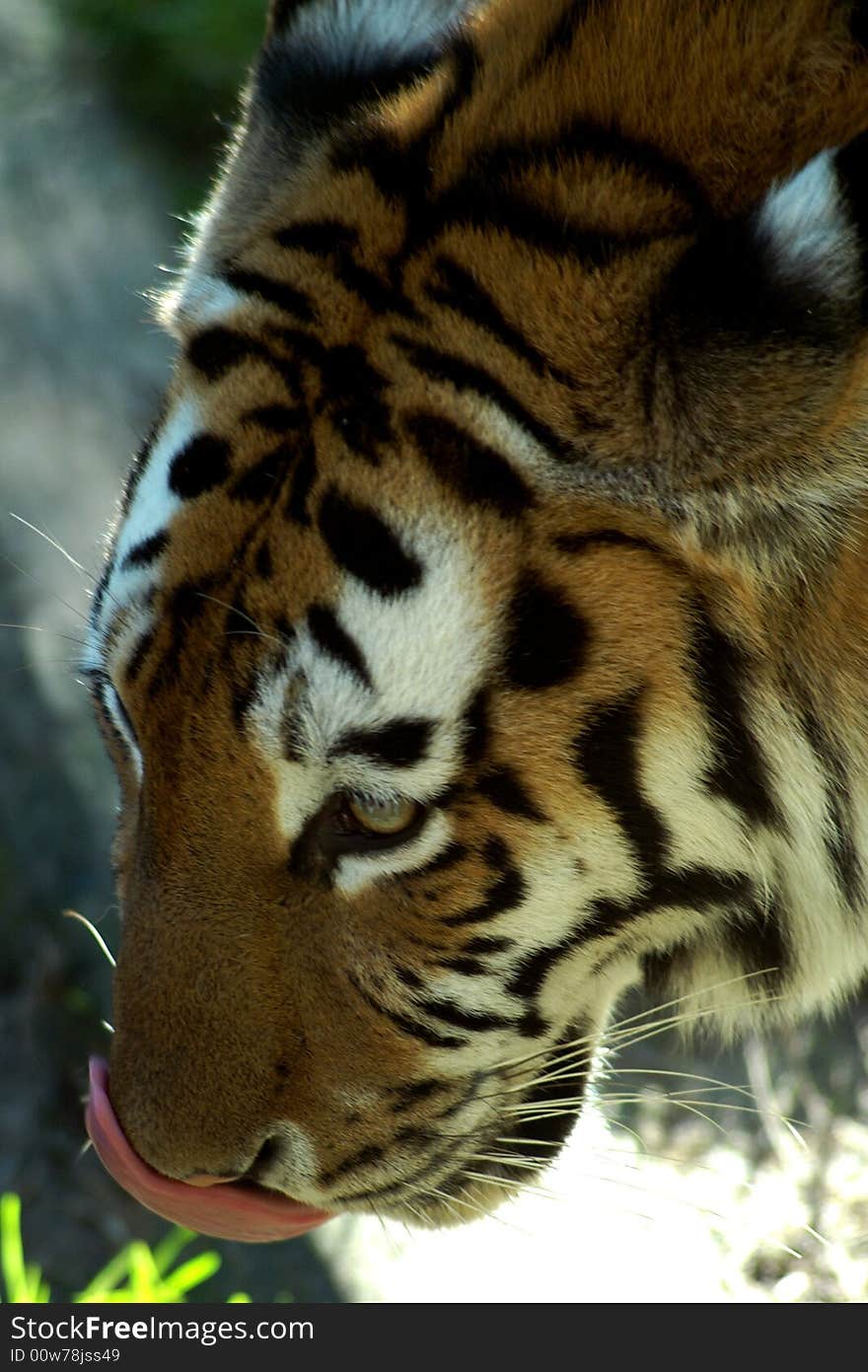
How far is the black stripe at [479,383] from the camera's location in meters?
1.38

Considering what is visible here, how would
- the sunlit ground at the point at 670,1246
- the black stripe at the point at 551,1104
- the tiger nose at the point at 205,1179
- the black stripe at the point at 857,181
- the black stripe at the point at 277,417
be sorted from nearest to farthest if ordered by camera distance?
the black stripe at the point at 857,181 → the black stripe at the point at 277,417 → the tiger nose at the point at 205,1179 → the black stripe at the point at 551,1104 → the sunlit ground at the point at 670,1246

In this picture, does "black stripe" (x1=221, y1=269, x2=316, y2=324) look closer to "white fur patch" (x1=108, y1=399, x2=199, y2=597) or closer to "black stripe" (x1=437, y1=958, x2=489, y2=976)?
"white fur patch" (x1=108, y1=399, x2=199, y2=597)

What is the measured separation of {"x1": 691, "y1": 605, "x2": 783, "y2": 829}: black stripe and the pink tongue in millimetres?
614

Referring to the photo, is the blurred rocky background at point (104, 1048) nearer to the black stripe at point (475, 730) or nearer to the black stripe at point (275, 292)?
the black stripe at point (275, 292)

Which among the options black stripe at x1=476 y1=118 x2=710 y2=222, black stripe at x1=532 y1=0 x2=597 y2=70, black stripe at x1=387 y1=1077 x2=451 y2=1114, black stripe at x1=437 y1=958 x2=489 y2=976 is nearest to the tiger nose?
black stripe at x1=387 y1=1077 x2=451 y2=1114

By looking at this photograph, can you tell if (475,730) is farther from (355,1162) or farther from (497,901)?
(355,1162)

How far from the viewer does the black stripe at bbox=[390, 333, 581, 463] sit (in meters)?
1.38

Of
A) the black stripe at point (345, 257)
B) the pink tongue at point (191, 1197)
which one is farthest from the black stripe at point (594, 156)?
the pink tongue at point (191, 1197)

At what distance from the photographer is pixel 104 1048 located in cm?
309

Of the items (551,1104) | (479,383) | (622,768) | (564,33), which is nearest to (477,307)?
(479,383)

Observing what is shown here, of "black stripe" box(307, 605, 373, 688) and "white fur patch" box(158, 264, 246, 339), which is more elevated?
"white fur patch" box(158, 264, 246, 339)

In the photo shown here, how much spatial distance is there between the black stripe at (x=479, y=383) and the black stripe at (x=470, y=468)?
0.12ft

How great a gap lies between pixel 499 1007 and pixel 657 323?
66 cm

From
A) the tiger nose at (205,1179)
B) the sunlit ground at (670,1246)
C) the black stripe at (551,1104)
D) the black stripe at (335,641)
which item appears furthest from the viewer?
the sunlit ground at (670,1246)
